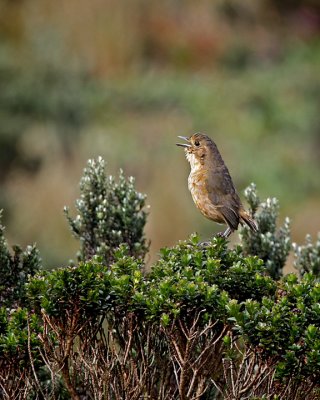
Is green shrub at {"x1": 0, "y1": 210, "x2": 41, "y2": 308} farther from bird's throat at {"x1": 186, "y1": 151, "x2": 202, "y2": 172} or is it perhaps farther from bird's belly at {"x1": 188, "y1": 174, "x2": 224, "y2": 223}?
bird's throat at {"x1": 186, "y1": 151, "x2": 202, "y2": 172}

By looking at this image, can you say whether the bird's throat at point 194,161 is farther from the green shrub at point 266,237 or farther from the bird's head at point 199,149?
the green shrub at point 266,237

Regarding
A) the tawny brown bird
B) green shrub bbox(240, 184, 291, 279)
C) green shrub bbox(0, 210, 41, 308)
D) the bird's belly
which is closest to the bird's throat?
the tawny brown bird

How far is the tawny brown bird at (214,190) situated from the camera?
736 cm

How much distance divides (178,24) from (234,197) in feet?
65.2

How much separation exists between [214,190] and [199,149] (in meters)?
0.45

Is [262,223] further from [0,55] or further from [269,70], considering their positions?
[269,70]

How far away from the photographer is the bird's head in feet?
25.2

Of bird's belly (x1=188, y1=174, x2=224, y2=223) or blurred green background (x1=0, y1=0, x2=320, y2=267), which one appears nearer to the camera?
bird's belly (x1=188, y1=174, x2=224, y2=223)

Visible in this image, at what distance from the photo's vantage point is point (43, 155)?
1983 cm

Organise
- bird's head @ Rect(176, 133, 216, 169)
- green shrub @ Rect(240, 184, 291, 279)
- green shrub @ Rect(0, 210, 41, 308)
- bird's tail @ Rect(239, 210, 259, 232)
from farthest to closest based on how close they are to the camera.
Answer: bird's head @ Rect(176, 133, 216, 169)
green shrub @ Rect(240, 184, 291, 279)
bird's tail @ Rect(239, 210, 259, 232)
green shrub @ Rect(0, 210, 41, 308)

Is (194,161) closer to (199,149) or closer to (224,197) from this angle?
(199,149)

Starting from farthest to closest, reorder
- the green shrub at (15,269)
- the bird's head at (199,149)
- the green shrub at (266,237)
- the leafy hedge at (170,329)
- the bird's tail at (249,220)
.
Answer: the bird's head at (199,149), the green shrub at (266,237), the bird's tail at (249,220), the green shrub at (15,269), the leafy hedge at (170,329)

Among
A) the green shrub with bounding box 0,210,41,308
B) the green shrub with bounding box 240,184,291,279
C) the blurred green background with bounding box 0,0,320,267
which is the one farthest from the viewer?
the blurred green background with bounding box 0,0,320,267

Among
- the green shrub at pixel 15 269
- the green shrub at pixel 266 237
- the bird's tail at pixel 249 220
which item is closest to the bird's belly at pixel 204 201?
the bird's tail at pixel 249 220
